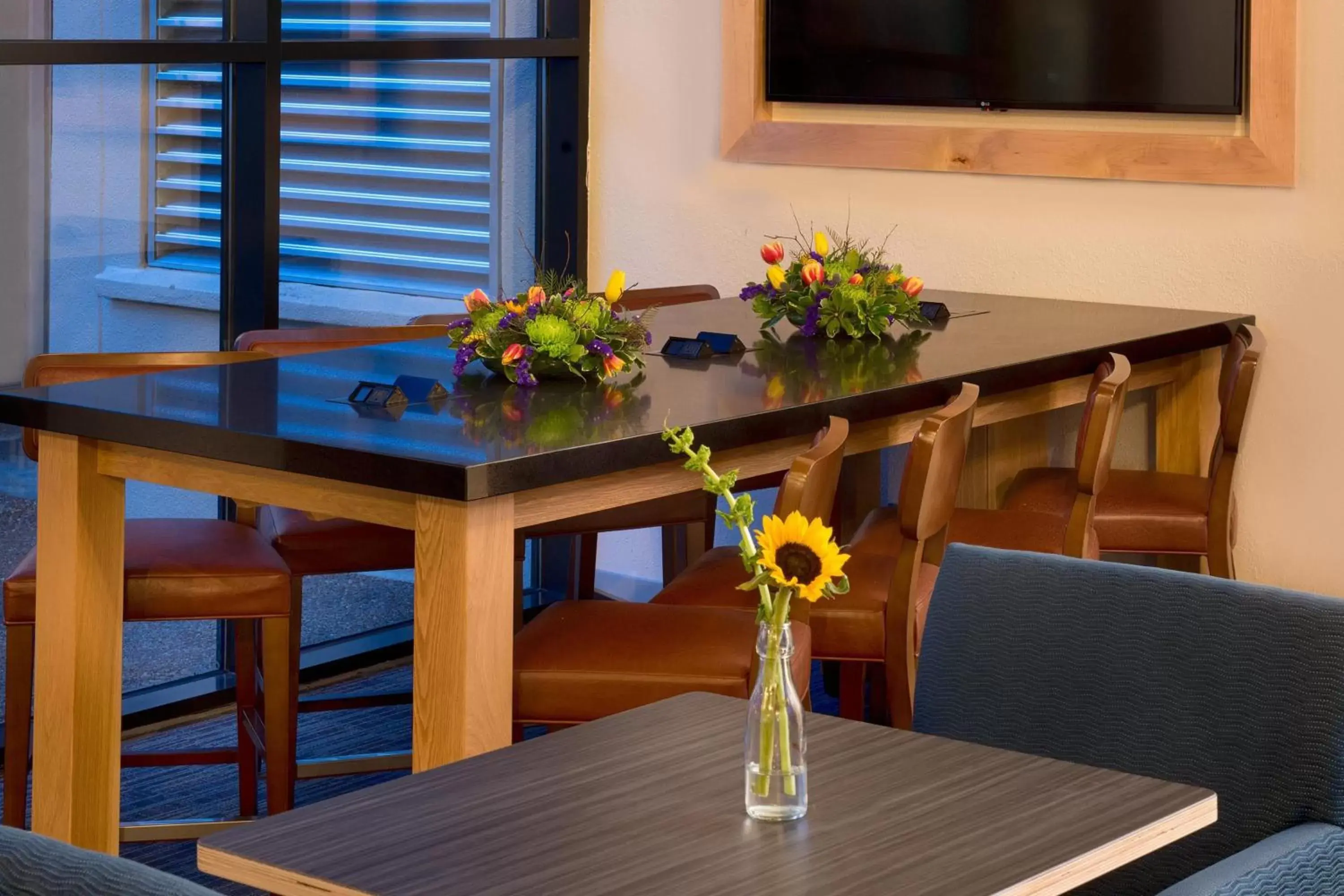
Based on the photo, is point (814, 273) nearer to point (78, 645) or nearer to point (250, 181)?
point (250, 181)

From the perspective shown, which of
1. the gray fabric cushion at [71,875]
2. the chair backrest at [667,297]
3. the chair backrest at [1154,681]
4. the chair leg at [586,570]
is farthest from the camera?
the chair backrest at [667,297]

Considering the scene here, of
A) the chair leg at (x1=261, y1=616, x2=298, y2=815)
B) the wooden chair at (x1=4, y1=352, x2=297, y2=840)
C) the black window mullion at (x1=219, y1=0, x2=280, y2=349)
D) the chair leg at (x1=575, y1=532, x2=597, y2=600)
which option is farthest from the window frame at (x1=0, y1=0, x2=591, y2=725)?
the chair leg at (x1=261, y1=616, x2=298, y2=815)

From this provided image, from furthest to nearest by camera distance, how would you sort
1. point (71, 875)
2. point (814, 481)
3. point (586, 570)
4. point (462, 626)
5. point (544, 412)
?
point (586, 570) < point (544, 412) < point (814, 481) < point (462, 626) < point (71, 875)

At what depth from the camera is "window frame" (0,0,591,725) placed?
4.20 m

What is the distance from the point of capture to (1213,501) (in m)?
4.24

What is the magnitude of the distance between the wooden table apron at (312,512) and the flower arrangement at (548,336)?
35 cm

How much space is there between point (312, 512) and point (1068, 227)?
99.8 inches

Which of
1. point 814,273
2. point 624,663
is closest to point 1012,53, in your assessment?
point 814,273

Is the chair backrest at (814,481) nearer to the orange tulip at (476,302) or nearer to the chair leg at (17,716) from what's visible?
the orange tulip at (476,302)

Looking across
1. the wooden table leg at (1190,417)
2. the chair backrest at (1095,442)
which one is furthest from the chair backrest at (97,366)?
the wooden table leg at (1190,417)

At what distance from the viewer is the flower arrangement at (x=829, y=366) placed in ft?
10.8

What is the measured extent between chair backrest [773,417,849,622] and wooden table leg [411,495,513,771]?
40 centimetres

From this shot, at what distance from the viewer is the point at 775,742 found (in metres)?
1.68

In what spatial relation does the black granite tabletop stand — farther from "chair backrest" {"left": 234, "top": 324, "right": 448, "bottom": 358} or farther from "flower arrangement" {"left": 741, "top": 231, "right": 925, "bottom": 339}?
"chair backrest" {"left": 234, "top": 324, "right": 448, "bottom": 358}
